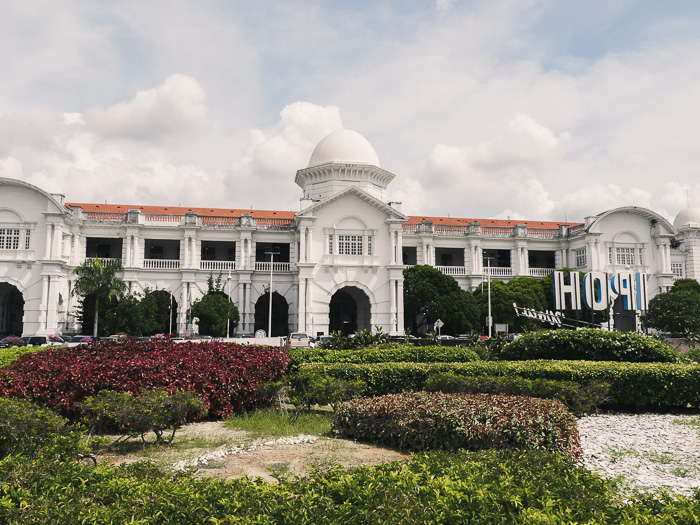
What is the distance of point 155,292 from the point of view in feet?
129

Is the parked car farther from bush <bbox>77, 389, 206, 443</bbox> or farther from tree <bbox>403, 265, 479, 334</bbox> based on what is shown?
bush <bbox>77, 389, 206, 443</bbox>

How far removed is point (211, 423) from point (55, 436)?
4.28 metres

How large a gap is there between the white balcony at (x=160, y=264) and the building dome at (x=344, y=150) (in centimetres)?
1307

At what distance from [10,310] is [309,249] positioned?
24995mm

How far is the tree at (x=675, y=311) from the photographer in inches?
1431

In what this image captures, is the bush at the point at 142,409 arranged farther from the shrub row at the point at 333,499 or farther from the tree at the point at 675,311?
the tree at the point at 675,311

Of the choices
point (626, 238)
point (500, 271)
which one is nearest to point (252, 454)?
point (500, 271)

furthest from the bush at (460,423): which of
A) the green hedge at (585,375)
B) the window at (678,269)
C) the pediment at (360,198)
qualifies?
the window at (678,269)

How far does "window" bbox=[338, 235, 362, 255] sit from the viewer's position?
129 ft

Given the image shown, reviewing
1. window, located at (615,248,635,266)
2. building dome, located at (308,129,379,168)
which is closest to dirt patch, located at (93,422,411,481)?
building dome, located at (308,129,379,168)

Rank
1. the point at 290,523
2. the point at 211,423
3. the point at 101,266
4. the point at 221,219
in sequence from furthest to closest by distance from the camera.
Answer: the point at 221,219
the point at 101,266
the point at 211,423
the point at 290,523

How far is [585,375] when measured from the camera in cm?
1218

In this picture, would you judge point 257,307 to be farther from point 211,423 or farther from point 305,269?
point 211,423

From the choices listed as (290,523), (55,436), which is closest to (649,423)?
(290,523)
